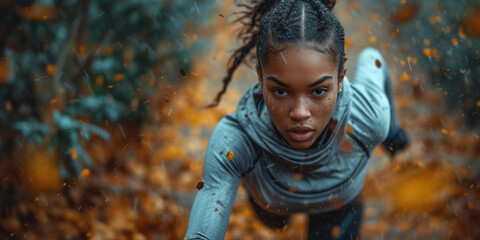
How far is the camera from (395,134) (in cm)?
235

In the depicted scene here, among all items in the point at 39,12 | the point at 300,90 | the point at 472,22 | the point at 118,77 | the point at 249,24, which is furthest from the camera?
the point at 472,22

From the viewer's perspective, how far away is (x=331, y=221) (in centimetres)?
216

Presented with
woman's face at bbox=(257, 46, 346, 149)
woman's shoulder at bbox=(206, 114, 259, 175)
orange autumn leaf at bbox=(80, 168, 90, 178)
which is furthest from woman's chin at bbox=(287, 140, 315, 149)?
orange autumn leaf at bbox=(80, 168, 90, 178)

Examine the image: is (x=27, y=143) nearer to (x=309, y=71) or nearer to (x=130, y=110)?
(x=130, y=110)

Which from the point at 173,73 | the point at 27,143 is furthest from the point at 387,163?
the point at 27,143

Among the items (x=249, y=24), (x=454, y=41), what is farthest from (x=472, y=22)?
(x=249, y=24)

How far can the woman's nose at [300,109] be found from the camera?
1.40 metres

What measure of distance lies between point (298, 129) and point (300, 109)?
0.09 metres

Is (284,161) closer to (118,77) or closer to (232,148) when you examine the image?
(232,148)

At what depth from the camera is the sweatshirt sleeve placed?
4.81 feet

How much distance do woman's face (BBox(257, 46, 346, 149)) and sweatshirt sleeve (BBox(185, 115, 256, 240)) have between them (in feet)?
0.76

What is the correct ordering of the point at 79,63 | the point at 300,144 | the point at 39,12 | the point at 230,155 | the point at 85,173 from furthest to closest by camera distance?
1. the point at 85,173
2. the point at 79,63
3. the point at 39,12
4. the point at 230,155
5. the point at 300,144

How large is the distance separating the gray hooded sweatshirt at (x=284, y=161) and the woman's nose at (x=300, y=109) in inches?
10.0

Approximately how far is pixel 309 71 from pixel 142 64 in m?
2.58
